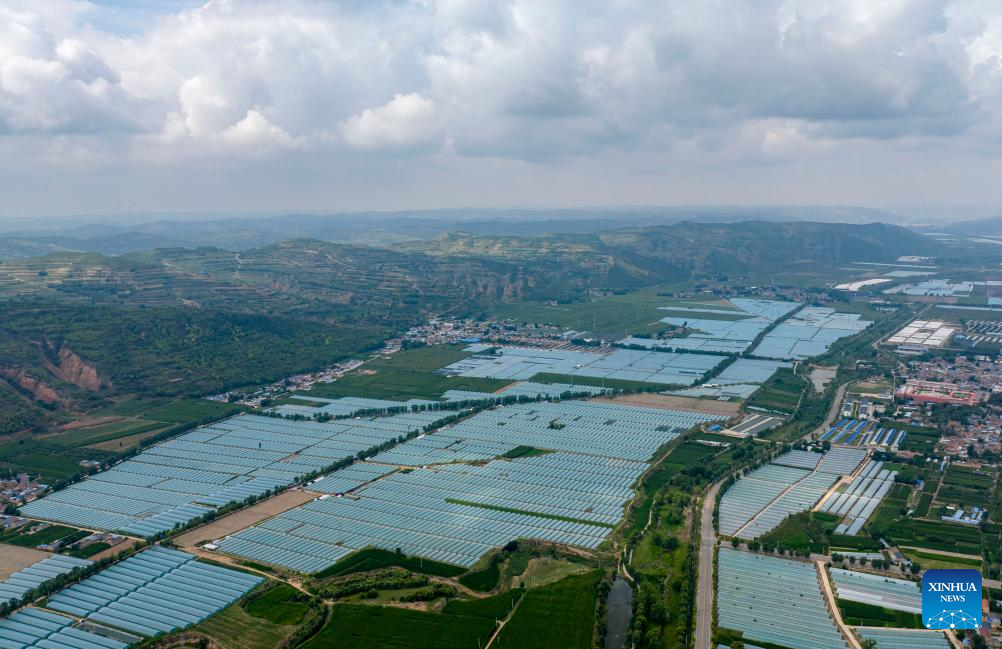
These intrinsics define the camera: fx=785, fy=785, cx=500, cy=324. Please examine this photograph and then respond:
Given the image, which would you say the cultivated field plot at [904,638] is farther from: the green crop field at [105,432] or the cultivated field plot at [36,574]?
the green crop field at [105,432]

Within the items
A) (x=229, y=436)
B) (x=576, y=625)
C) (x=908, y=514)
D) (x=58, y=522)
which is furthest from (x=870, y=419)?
(x=58, y=522)

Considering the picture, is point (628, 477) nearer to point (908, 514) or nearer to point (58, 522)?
point (908, 514)

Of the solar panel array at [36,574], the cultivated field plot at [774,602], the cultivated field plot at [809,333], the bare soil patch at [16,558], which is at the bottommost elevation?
the bare soil patch at [16,558]

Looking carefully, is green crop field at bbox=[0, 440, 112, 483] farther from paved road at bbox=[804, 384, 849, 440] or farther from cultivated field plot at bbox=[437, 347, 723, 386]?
paved road at bbox=[804, 384, 849, 440]

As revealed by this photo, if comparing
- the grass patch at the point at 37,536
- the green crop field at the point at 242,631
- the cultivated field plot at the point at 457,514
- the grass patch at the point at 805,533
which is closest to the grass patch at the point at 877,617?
the grass patch at the point at 805,533

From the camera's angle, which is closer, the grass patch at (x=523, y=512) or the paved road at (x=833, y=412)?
the grass patch at (x=523, y=512)

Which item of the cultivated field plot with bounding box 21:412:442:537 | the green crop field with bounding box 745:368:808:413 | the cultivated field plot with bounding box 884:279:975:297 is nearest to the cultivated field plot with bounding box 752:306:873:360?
the green crop field with bounding box 745:368:808:413
